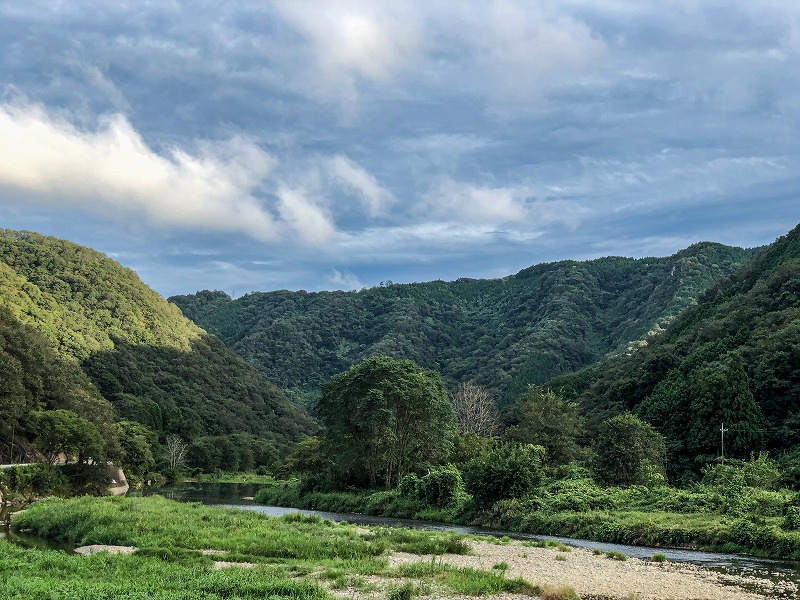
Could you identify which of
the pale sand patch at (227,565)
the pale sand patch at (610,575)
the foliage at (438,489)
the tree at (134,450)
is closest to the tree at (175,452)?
the tree at (134,450)

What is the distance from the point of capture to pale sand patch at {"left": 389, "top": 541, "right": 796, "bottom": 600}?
2791 centimetres

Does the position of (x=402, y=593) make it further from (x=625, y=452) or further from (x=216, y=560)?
(x=625, y=452)

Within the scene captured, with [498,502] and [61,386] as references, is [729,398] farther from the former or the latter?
[61,386]

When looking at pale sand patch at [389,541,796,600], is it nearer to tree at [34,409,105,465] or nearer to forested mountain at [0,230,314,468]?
tree at [34,409,105,465]

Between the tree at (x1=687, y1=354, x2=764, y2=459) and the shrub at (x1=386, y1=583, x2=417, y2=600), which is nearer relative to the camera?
the shrub at (x1=386, y1=583, x2=417, y2=600)

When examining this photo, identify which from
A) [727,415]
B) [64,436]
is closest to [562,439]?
[727,415]

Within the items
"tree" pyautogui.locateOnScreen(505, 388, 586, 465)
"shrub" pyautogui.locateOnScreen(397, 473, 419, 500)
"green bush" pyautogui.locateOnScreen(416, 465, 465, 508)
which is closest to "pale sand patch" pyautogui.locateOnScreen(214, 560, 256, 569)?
"green bush" pyautogui.locateOnScreen(416, 465, 465, 508)

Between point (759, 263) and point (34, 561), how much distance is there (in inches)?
5361

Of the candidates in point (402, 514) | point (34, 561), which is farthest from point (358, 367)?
point (34, 561)

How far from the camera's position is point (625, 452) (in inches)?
2761

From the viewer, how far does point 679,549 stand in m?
44.6

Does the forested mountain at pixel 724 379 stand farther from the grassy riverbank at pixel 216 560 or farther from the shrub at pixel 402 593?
→ the shrub at pixel 402 593

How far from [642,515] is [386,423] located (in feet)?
112

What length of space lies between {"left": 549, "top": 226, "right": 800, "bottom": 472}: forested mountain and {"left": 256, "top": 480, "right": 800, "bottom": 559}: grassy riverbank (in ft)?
68.9
